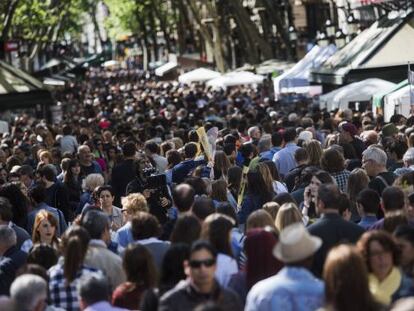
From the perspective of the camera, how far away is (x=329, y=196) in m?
9.63

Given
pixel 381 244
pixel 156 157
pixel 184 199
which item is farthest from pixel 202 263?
pixel 156 157

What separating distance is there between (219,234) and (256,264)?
45cm

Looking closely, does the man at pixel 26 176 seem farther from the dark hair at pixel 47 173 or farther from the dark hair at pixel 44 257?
the dark hair at pixel 44 257

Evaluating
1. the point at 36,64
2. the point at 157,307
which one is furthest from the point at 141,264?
the point at 36,64

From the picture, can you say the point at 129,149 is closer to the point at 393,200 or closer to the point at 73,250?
the point at 393,200

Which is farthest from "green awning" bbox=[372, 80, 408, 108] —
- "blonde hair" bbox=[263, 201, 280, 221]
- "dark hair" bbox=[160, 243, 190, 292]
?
"dark hair" bbox=[160, 243, 190, 292]

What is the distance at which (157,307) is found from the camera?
7824 mm

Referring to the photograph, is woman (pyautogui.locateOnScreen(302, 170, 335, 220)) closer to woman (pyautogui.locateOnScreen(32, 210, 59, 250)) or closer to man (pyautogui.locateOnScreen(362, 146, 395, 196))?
man (pyautogui.locateOnScreen(362, 146, 395, 196))

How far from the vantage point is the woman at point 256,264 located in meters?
8.54

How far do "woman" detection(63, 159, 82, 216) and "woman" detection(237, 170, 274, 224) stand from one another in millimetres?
3401

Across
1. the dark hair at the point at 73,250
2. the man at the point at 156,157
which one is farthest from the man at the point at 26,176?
the dark hair at the point at 73,250

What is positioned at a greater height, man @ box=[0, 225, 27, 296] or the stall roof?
man @ box=[0, 225, 27, 296]

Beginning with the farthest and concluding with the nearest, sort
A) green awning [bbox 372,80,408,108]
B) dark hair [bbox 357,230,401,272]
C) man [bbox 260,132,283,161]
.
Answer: green awning [bbox 372,80,408,108] → man [bbox 260,132,283,161] → dark hair [bbox 357,230,401,272]

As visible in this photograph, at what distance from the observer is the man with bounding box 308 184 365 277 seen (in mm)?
9117
